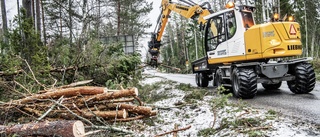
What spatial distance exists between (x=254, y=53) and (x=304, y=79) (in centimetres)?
154

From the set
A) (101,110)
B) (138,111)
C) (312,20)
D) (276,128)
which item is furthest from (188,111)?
(312,20)

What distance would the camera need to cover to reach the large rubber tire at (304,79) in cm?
773

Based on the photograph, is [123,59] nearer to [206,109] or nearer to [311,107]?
[206,109]

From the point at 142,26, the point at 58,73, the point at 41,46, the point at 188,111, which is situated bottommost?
the point at 188,111

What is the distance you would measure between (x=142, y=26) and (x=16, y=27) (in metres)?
25.6

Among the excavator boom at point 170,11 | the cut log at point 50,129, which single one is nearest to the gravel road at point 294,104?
the cut log at point 50,129

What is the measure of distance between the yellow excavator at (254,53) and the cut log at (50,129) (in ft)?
15.3

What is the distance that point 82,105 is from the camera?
5422 mm

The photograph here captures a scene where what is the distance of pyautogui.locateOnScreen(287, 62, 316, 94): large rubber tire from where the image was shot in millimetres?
7730

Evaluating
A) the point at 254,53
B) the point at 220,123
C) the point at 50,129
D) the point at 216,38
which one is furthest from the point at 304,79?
the point at 50,129

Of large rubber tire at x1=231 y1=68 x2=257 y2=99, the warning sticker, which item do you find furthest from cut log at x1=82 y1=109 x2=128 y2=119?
the warning sticker

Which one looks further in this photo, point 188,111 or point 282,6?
point 282,6

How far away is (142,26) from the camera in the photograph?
3306 centimetres

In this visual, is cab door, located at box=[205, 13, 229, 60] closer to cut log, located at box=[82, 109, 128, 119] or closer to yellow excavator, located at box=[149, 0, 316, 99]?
yellow excavator, located at box=[149, 0, 316, 99]
